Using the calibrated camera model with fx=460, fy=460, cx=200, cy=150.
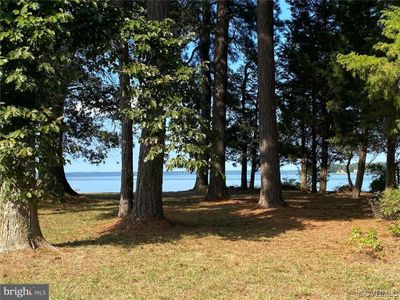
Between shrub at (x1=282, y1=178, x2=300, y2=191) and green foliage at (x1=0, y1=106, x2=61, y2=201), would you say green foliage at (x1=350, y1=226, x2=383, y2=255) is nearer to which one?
green foliage at (x1=0, y1=106, x2=61, y2=201)

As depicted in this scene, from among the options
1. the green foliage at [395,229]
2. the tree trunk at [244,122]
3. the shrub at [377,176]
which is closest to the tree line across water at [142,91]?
the green foliage at [395,229]

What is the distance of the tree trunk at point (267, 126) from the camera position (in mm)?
11547

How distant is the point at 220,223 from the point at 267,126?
3249 mm

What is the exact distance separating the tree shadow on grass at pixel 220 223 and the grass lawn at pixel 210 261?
0.02m

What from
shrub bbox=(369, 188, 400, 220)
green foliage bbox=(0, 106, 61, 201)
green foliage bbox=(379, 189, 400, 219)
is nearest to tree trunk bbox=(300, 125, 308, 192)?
shrub bbox=(369, 188, 400, 220)

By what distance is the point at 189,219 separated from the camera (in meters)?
10.1

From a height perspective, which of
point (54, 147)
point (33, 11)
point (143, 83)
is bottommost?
point (54, 147)

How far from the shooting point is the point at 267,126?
1162 centimetres

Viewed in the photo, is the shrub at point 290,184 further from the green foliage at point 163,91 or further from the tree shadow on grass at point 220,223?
the green foliage at point 163,91

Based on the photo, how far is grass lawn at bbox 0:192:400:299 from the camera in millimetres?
4785

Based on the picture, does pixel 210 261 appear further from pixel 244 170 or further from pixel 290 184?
pixel 290 184

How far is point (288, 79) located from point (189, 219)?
39.1 feet

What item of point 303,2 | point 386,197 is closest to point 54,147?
point 386,197

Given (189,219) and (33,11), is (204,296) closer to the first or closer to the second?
(33,11)
